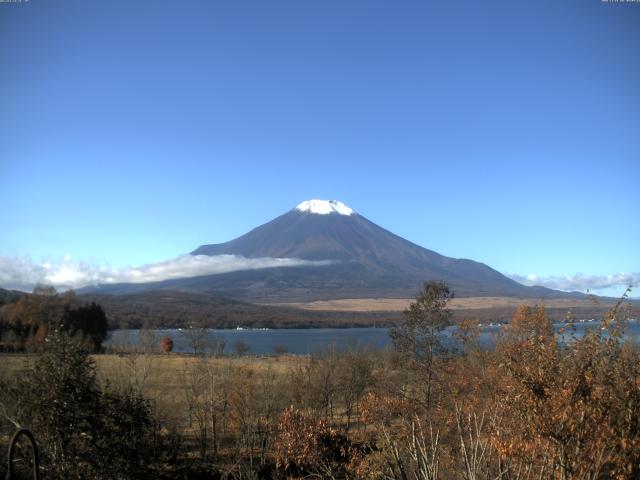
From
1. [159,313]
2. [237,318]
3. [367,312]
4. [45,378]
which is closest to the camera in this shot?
[45,378]

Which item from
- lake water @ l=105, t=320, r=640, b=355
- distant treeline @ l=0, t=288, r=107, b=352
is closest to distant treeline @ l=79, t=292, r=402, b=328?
lake water @ l=105, t=320, r=640, b=355

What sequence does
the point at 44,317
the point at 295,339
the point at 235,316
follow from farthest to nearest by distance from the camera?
the point at 235,316, the point at 295,339, the point at 44,317

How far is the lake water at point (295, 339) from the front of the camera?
30237 millimetres

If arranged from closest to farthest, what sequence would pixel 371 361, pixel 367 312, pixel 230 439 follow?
pixel 230 439
pixel 371 361
pixel 367 312

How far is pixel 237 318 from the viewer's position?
559ft

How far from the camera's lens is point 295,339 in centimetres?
12619

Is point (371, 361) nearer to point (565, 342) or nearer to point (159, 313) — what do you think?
point (565, 342)

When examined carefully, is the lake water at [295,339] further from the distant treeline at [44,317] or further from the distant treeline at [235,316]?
the distant treeline at [44,317]

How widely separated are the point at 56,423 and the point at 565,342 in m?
12.3

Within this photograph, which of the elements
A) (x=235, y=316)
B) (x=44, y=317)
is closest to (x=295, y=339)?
(x=235, y=316)

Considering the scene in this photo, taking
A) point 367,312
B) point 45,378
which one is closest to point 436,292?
point 45,378

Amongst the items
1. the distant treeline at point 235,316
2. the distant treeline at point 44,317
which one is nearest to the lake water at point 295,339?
the distant treeline at point 235,316

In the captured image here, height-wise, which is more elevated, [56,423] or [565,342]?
[565,342]

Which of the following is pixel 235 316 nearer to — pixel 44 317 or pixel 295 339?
pixel 295 339
